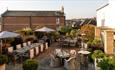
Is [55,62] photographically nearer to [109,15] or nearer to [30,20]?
[109,15]

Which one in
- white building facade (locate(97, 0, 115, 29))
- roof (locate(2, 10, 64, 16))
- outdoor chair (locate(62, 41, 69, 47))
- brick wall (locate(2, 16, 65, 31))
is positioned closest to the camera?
white building facade (locate(97, 0, 115, 29))

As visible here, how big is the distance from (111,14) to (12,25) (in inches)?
1570

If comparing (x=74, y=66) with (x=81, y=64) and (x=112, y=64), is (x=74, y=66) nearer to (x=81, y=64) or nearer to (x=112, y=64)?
(x=81, y=64)

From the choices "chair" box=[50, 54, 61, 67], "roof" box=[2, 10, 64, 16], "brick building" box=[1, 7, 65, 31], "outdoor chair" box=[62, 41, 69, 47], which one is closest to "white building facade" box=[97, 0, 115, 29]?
"outdoor chair" box=[62, 41, 69, 47]

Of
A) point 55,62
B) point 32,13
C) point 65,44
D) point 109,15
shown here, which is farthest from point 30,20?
point 55,62

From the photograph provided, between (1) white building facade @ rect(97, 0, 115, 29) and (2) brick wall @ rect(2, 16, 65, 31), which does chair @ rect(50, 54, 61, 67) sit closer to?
(1) white building facade @ rect(97, 0, 115, 29)

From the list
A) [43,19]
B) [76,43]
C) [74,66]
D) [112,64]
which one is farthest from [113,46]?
[43,19]

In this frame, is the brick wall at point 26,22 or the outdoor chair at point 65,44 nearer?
the outdoor chair at point 65,44

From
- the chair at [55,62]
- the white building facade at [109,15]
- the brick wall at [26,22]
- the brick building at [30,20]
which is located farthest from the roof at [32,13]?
the chair at [55,62]

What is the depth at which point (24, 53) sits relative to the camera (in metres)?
18.9

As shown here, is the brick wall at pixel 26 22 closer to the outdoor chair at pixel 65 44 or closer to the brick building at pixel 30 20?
the brick building at pixel 30 20

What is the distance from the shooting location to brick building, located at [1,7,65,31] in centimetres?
6072

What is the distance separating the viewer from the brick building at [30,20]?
6072cm

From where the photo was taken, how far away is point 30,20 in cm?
6122
